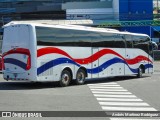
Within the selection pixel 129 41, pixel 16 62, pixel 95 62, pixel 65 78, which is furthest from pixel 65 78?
pixel 129 41

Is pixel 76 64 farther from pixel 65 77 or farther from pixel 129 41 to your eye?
pixel 129 41

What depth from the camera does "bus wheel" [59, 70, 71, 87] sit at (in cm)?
2178

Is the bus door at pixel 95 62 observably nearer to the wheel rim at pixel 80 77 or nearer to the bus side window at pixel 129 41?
the wheel rim at pixel 80 77

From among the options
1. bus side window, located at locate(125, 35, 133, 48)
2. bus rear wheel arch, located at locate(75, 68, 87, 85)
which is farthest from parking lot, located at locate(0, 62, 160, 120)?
bus side window, located at locate(125, 35, 133, 48)

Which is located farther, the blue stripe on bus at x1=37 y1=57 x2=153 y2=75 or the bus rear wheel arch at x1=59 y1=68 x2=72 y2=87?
the bus rear wheel arch at x1=59 y1=68 x2=72 y2=87

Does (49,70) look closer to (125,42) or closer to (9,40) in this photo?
(9,40)

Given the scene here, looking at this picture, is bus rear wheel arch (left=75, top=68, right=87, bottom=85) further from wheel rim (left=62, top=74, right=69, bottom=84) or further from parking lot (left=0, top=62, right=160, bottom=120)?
parking lot (left=0, top=62, right=160, bottom=120)

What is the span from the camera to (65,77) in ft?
72.3

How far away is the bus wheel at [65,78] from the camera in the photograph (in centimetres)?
2178

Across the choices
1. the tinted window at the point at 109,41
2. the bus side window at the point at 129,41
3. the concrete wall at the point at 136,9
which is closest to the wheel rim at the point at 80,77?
the tinted window at the point at 109,41

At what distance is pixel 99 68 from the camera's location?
2508 cm

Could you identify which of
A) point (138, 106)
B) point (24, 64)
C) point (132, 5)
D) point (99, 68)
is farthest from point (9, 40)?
point (132, 5)

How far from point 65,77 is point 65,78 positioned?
0.18 feet

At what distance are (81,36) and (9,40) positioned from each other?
4.16 metres
